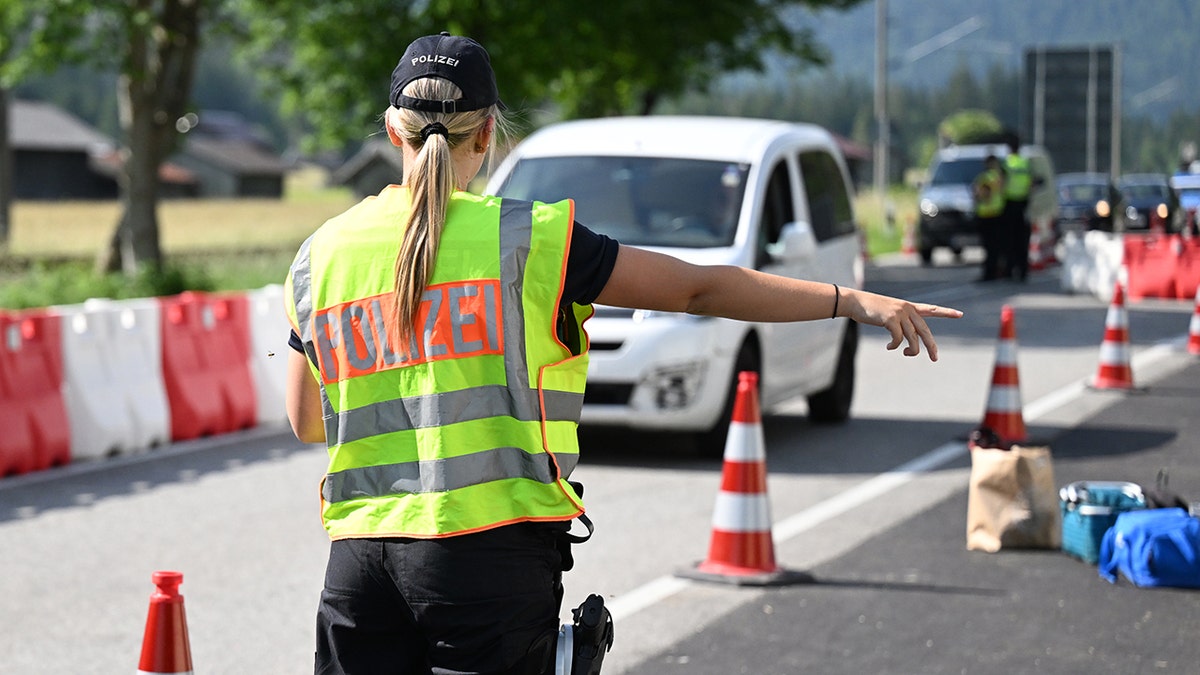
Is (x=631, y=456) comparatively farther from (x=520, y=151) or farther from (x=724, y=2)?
(x=724, y=2)

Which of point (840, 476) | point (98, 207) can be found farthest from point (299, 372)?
point (98, 207)

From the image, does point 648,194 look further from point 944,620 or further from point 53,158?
point 53,158

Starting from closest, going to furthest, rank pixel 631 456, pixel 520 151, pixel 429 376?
pixel 429 376 → pixel 631 456 → pixel 520 151

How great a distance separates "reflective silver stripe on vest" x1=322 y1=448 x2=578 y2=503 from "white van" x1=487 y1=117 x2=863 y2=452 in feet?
21.7

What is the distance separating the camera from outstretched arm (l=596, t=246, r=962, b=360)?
2.86m

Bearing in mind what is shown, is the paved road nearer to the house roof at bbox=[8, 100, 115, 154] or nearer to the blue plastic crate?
the blue plastic crate

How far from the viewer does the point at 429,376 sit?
2744mm

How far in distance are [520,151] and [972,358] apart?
6567mm

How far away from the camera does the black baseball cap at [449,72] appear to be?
2801mm

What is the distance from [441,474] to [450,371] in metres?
0.17

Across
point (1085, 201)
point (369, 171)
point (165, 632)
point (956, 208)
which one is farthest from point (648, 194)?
point (369, 171)

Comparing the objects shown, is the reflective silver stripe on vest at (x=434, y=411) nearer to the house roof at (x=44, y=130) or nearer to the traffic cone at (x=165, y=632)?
the traffic cone at (x=165, y=632)

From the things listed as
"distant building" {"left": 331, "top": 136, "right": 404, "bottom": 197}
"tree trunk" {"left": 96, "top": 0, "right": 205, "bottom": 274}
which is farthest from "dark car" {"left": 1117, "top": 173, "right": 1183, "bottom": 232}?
"distant building" {"left": 331, "top": 136, "right": 404, "bottom": 197}

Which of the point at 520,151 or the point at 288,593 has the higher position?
the point at 520,151
